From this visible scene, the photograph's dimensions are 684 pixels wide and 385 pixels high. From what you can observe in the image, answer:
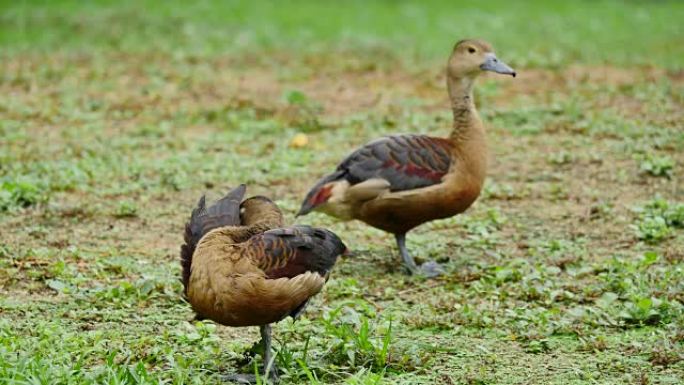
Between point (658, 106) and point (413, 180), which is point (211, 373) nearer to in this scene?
point (413, 180)

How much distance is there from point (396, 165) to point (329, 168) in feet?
7.19

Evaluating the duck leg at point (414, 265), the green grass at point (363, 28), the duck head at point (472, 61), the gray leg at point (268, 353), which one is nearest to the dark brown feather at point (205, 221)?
the gray leg at point (268, 353)

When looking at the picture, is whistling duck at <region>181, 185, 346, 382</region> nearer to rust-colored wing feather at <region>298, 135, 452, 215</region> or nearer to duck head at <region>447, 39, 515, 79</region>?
rust-colored wing feather at <region>298, 135, 452, 215</region>

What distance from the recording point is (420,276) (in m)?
6.96

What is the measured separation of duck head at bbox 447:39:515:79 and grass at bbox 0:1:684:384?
3.30ft

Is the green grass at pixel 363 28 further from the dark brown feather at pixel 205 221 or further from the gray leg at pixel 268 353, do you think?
the gray leg at pixel 268 353

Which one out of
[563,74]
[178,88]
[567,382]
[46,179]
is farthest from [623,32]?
[567,382]

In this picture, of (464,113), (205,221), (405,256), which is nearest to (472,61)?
(464,113)

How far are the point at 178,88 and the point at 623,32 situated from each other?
20.1 ft

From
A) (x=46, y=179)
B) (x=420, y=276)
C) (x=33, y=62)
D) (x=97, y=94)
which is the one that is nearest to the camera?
(x=420, y=276)

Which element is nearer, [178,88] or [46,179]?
[46,179]

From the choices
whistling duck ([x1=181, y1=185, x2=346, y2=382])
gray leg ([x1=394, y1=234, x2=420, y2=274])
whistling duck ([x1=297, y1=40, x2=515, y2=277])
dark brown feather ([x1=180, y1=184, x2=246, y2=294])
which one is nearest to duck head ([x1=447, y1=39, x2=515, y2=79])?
whistling duck ([x1=297, y1=40, x2=515, y2=277])

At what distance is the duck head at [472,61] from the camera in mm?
Answer: 7516

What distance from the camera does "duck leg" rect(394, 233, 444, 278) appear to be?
7000 mm
